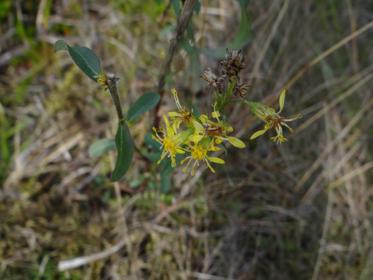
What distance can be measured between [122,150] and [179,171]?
0.71 meters

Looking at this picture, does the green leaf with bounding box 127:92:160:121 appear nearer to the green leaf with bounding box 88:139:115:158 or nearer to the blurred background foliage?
the green leaf with bounding box 88:139:115:158

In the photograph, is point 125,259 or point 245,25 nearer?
point 245,25

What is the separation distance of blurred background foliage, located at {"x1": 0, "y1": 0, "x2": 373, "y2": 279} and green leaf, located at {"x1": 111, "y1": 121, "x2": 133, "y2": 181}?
44 centimetres

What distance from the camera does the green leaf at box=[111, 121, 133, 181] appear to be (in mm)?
1220

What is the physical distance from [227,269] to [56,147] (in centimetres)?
90

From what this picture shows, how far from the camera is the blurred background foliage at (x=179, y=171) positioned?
1.96m

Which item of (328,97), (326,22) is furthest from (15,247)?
(326,22)

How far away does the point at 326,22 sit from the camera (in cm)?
243

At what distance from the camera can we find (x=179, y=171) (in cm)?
192

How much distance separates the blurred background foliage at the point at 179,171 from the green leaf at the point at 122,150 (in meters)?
0.44

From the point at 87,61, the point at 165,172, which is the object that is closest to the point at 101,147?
the point at 165,172

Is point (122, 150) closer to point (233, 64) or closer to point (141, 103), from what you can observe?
point (141, 103)

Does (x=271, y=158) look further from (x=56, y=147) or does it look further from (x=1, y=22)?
(x=1, y=22)

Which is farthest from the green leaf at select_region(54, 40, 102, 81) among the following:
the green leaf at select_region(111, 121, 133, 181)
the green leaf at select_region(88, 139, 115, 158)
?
the green leaf at select_region(88, 139, 115, 158)
